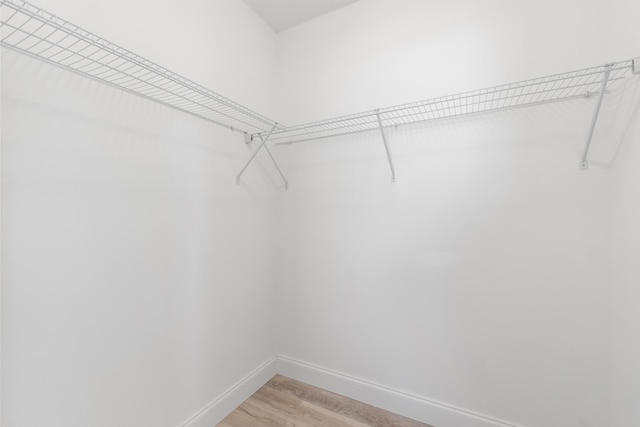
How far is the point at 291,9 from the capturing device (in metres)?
1.88

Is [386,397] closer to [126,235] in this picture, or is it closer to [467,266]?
[467,266]

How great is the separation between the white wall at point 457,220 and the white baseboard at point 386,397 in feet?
0.14

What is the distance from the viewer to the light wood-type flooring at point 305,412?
157 cm

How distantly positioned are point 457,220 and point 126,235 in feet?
5.27

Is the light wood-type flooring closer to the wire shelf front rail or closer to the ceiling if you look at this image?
the wire shelf front rail

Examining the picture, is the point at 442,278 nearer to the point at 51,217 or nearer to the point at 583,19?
the point at 583,19

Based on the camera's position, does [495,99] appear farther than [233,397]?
No

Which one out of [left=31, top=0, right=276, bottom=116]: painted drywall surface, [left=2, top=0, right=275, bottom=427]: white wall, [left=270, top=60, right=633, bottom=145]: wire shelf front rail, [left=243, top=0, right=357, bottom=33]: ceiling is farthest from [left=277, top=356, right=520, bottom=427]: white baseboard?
[left=243, top=0, right=357, bottom=33]: ceiling

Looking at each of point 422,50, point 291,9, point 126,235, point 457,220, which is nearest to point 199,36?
point 291,9

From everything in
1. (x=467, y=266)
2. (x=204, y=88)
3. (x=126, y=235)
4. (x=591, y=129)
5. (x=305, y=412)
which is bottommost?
(x=305, y=412)

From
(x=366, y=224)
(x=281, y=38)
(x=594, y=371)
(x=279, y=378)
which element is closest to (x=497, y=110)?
(x=366, y=224)

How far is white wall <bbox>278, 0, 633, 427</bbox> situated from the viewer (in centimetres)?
127

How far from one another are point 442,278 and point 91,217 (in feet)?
5.48

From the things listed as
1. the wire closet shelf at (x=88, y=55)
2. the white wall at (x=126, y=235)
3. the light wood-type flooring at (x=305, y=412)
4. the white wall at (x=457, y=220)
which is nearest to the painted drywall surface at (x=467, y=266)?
the white wall at (x=457, y=220)
